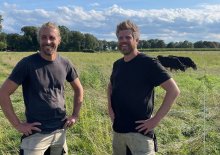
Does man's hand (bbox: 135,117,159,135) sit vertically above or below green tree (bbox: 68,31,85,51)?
above

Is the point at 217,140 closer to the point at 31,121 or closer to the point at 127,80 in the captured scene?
the point at 127,80

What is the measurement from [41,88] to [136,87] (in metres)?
0.85

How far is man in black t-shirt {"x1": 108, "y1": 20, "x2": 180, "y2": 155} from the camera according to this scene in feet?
12.3

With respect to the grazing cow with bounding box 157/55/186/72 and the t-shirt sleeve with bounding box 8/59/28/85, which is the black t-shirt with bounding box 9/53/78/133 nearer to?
the t-shirt sleeve with bounding box 8/59/28/85

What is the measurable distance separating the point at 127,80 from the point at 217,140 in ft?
9.09

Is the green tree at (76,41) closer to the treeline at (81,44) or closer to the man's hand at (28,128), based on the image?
the treeline at (81,44)

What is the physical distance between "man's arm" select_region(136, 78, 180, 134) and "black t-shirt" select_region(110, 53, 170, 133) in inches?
2.3

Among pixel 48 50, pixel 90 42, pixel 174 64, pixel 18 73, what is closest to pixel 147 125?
pixel 48 50

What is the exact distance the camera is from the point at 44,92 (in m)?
3.82

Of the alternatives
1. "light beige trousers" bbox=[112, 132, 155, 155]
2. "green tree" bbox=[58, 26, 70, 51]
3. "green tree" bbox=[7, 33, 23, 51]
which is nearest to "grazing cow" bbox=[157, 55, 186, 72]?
"green tree" bbox=[58, 26, 70, 51]

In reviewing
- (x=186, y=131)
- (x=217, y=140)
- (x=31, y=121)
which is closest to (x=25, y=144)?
(x=31, y=121)

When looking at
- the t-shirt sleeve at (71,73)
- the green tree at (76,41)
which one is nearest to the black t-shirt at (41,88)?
the t-shirt sleeve at (71,73)

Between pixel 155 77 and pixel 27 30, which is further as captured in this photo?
pixel 27 30

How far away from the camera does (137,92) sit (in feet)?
12.5
